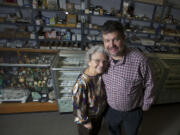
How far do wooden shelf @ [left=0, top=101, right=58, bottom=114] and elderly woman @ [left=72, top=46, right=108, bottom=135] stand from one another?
3.44 ft

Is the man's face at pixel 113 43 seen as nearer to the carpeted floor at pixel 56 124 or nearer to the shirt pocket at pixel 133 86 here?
the shirt pocket at pixel 133 86

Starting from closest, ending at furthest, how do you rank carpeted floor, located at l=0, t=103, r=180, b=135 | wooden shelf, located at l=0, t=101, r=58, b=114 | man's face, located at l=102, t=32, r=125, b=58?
man's face, located at l=102, t=32, r=125, b=58
carpeted floor, located at l=0, t=103, r=180, b=135
wooden shelf, located at l=0, t=101, r=58, b=114

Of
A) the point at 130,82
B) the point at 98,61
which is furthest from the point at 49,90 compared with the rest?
the point at 130,82

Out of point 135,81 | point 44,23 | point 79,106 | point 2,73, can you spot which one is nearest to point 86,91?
point 79,106

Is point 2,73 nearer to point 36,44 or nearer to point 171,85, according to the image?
point 36,44

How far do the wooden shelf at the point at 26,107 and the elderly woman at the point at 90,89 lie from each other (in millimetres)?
1049

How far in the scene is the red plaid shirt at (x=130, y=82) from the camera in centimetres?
99

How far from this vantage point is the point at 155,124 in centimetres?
203

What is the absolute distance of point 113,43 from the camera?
0.93 metres

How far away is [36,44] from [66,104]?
260cm

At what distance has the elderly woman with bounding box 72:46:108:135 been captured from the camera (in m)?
0.98

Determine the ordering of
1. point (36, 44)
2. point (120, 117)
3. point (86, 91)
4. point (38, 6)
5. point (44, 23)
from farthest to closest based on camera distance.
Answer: point (36, 44) → point (44, 23) → point (38, 6) → point (120, 117) → point (86, 91)

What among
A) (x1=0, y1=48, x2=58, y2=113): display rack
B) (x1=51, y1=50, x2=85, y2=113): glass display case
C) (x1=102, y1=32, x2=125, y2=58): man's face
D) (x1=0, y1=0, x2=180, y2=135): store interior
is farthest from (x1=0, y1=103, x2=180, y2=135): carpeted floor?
(x1=102, y1=32, x2=125, y2=58): man's face

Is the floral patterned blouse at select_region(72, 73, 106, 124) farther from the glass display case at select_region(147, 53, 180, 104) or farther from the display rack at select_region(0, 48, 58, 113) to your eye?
the glass display case at select_region(147, 53, 180, 104)
